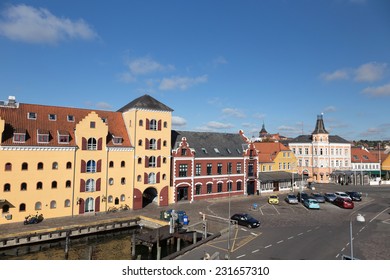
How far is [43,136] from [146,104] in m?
16.3

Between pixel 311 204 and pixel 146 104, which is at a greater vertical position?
pixel 146 104

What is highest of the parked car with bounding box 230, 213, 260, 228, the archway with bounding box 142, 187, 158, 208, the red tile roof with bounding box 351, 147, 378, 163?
the red tile roof with bounding box 351, 147, 378, 163

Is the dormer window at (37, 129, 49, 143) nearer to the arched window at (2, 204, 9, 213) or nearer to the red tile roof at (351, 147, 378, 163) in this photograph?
the arched window at (2, 204, 9, 213)

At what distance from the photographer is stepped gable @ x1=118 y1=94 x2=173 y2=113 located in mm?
46656

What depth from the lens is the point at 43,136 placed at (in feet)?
126

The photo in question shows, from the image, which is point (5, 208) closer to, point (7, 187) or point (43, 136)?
point (7, 187)

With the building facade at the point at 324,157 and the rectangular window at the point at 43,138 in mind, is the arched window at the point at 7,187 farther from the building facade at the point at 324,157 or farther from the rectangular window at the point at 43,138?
the building facade at the point at 324,157

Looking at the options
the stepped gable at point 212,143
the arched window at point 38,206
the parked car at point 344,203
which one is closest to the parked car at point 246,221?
the stepped gable at point 212,143

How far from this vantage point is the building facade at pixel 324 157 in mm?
81062

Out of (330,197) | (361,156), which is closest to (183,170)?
(330,197)

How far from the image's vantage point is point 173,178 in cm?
4962

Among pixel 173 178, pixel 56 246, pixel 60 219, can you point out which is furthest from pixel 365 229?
pixel 60 219

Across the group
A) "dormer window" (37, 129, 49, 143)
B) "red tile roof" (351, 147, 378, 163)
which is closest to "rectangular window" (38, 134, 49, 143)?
"dormer window" (37, 129, 49, 143)

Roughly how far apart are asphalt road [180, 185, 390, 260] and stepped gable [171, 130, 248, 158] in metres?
11.2
